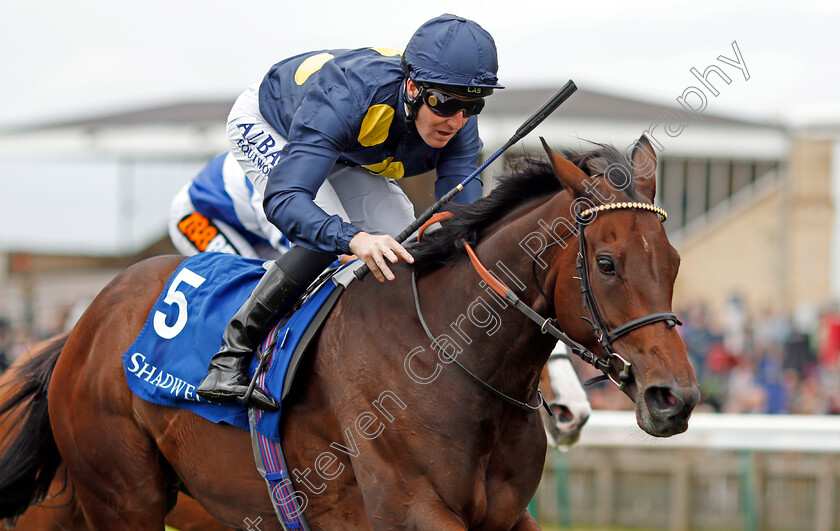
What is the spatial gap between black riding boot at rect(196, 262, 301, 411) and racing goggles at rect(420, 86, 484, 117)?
0.76 m

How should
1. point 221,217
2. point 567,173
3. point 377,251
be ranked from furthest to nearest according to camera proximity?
1. point 221,217
2. point 377,251
3. point 567,173

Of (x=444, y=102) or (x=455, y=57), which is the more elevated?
(x=455, y=57)

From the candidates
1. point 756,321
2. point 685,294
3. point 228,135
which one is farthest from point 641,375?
point 685,294

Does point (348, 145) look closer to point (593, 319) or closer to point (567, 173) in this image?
point (567, 173)

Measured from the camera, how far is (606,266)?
105 inches

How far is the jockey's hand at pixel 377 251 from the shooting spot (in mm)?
2967

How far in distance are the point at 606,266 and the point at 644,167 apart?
43cm

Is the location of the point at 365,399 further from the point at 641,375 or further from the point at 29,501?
the point at 29,501

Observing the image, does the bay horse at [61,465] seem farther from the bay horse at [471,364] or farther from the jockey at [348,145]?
the jockey at [348,145]

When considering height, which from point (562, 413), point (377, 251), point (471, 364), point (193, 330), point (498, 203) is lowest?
point (562, 413)

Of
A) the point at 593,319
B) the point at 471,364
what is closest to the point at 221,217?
the point at 471,364

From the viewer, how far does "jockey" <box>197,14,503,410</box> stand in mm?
3049

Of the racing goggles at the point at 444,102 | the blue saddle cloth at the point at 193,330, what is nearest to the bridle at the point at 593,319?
the racing goggles at the point at 444,102

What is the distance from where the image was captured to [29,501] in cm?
415
